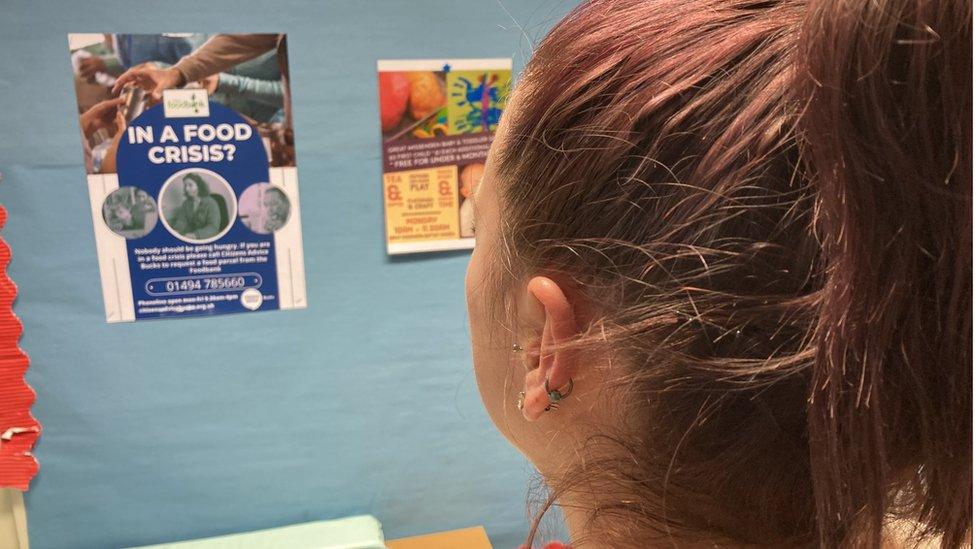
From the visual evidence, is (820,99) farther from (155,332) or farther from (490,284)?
(155,332)

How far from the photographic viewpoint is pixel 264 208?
104 centimetres

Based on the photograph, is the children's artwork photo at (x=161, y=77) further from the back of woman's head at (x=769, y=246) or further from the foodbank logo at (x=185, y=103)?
the back of woman's head at (x=769, y=246)

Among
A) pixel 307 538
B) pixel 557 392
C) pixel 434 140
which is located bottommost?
pixel 307 538

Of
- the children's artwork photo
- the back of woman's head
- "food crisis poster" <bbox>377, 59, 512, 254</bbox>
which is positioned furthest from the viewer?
"food crisis poster" <bbox>377, 59, 512, 254</bbox>

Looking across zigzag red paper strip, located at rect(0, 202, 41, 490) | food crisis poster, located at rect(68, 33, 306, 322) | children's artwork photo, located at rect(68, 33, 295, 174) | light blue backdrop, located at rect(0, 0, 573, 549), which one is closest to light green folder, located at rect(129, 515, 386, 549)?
light blue backdrop, located at rect(0, 0, 573, 549)

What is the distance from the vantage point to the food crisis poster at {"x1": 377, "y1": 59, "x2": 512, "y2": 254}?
1.05 meters

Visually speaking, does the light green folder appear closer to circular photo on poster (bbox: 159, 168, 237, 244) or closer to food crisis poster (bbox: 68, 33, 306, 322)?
food crisis poster (bbox: 68, 33, 306, 322)

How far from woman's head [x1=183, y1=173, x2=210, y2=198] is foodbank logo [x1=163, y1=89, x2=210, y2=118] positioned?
0.28 feet

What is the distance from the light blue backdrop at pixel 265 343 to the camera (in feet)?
3.15

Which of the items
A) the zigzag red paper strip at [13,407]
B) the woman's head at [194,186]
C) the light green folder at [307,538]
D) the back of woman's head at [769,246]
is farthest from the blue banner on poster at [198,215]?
the back of woman's head at [769,246]

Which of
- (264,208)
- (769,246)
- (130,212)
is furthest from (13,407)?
(769,246)

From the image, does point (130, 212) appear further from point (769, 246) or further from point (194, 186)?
point (769, 246)

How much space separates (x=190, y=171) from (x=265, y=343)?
281 millimetres

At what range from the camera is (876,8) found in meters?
0.29
